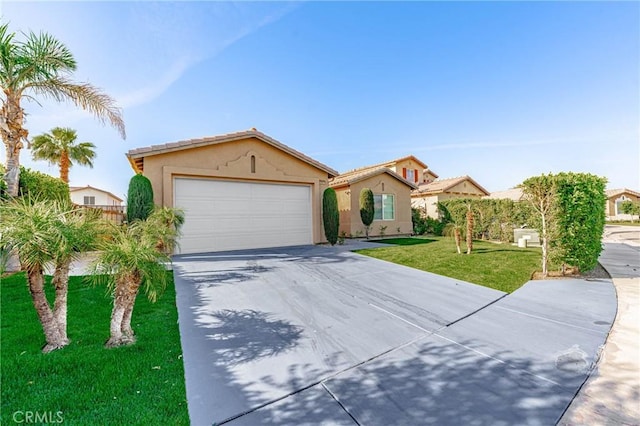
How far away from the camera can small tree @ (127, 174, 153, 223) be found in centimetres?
878

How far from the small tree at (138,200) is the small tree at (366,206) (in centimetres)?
1005

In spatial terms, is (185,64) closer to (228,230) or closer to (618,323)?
(228,230)

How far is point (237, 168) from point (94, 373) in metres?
9.07

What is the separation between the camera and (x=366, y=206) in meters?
14.4

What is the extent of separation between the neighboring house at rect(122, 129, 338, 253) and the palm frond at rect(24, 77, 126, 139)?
4.39 feet

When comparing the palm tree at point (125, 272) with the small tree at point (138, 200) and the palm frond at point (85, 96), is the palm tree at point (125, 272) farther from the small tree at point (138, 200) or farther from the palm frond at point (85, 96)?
the palm frond at point (85, 96)

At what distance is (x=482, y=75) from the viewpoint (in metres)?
11.7

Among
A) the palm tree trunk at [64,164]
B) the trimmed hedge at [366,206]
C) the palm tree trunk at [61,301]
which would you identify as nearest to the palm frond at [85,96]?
the palm tree trunk at [61,301]

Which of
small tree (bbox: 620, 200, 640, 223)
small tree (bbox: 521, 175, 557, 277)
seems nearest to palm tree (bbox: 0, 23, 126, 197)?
small tree (bbox: 521, 175, 557, 277)

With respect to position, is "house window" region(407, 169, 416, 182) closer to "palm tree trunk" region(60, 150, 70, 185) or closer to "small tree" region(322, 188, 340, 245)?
"small tree" region(322, 188, 340, 245)

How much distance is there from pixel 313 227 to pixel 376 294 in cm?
769

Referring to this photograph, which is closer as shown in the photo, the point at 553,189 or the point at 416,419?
the point at 416,419

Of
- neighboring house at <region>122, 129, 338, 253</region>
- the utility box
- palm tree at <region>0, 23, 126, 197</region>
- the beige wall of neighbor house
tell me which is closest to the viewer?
palm tree at <region>0, 23, 126, 197</region>

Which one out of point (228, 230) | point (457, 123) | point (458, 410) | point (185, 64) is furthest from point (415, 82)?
point (458, 410)
